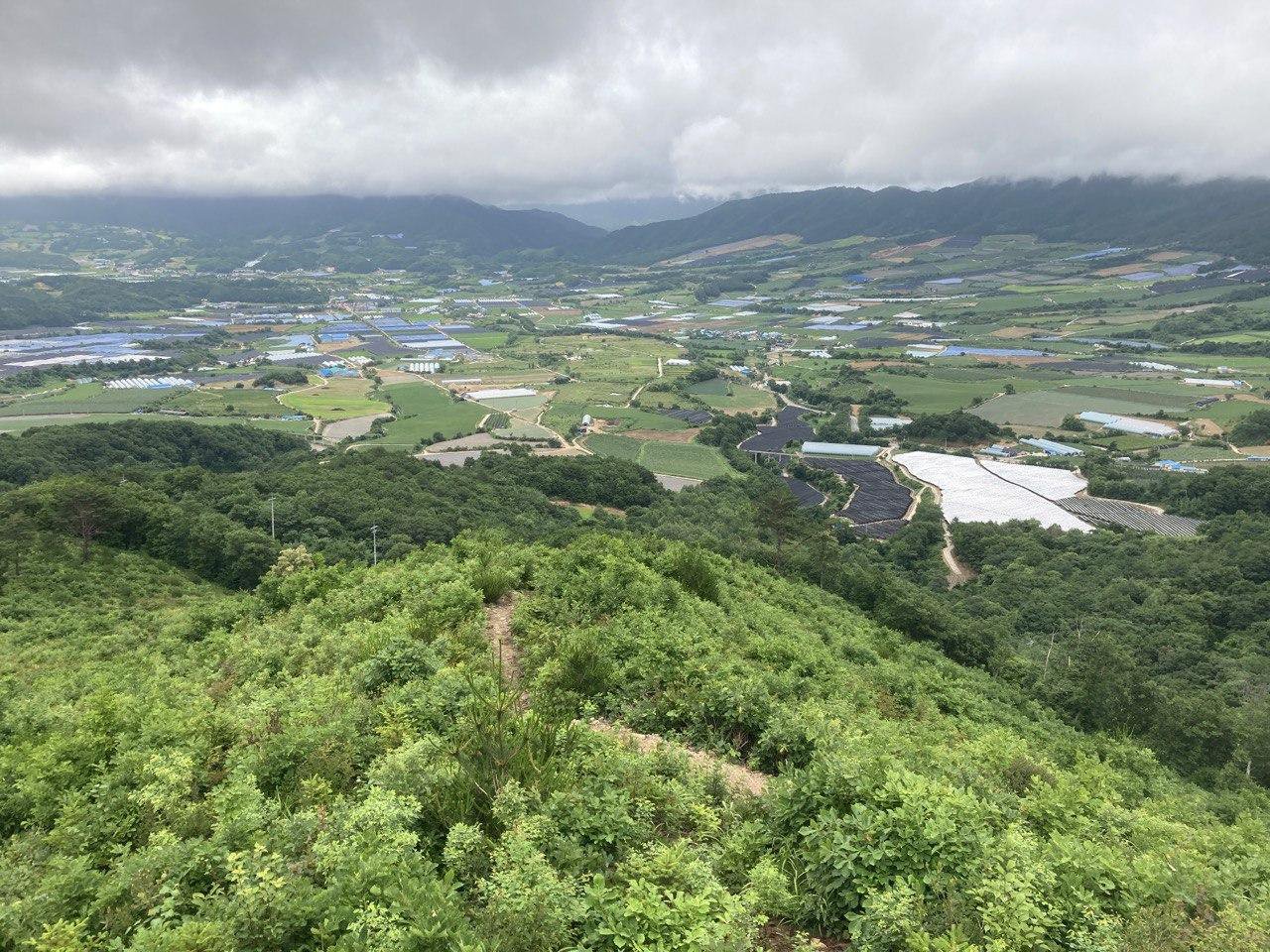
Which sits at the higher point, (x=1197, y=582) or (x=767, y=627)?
(x=767, y=627)

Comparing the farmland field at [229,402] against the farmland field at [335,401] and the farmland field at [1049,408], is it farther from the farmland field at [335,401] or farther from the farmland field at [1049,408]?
the farmland field at [1049,408]

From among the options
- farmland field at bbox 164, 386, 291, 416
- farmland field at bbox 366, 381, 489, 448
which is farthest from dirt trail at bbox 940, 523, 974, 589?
farmland field at bbox 164, 386, 291, 416

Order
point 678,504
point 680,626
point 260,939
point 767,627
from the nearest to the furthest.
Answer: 1. point 260,939
2. point 680,626
3. point 767,627
4. point 678,504

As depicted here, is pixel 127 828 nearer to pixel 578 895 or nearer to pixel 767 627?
pixel 578 895

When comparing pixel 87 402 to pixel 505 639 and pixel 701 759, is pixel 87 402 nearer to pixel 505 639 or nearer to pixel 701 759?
pixel 505 639

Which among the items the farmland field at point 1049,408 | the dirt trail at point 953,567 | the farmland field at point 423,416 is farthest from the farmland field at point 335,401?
the farmland field at point 1049,408

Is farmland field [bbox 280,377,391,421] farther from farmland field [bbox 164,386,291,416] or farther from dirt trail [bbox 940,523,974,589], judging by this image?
dirt trail [bbox 940,523,974,589]

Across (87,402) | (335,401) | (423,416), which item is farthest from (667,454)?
(87,402)

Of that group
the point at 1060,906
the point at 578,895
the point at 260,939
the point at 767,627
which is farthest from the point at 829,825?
the point at 767,627
